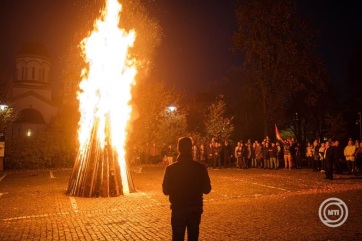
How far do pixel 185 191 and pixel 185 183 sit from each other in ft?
0.38

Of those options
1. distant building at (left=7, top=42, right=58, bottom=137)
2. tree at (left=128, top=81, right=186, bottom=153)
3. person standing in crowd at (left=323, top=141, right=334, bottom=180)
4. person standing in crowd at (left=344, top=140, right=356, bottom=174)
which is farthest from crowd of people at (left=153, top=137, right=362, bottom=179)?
distant building at (left=7, top=42, right=58, bottom=137)

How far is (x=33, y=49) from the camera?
62062 millimetres

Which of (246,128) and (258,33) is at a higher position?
(258,33)

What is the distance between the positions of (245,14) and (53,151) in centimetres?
2181

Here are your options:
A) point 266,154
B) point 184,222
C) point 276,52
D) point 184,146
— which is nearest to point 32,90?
point 276,52

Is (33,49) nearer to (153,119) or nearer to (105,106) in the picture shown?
(153,119)

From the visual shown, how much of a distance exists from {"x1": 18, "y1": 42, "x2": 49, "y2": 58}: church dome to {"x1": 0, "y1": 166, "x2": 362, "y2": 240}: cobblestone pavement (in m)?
51.4

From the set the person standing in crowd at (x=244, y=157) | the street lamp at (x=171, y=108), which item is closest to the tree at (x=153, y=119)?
the street lamp at (x=171, y=108)

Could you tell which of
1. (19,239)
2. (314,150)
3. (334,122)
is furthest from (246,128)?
(19,239)

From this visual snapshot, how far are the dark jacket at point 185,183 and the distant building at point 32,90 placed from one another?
195 ft

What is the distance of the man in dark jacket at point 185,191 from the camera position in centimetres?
516

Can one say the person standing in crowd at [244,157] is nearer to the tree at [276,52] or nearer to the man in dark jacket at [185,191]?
the tree at [276,52]

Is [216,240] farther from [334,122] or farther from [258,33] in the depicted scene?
[334,122]

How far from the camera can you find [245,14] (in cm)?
3441
